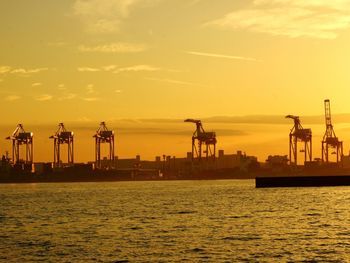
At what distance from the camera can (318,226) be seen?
71312 mm

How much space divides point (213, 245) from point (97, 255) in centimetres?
982

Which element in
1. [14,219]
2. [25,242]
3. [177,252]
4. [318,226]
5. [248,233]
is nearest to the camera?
[177,252]

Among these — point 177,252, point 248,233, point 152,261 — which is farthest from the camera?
point 248,233

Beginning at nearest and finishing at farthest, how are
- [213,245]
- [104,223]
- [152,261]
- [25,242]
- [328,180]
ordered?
1. [152,261]
2. [213,245]
3. [25,242]
4. [104,223]
5. [328,180]

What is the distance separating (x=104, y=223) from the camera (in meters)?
79.3

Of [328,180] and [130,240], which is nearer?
[130,240]

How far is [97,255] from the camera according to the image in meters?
51.0

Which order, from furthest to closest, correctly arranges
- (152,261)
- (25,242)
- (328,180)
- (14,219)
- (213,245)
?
1. (328,180)
2. (14,219)
3. (25,242)
4. (213,245)
5. (152,261)

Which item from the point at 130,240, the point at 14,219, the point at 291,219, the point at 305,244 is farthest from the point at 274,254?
the point at 14,219

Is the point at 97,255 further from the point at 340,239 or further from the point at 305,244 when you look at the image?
the point at 340,239

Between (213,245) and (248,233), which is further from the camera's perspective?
(248,233)

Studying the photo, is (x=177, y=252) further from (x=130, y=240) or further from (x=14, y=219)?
(x=14, y=219)

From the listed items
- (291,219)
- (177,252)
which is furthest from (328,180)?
(177,252)

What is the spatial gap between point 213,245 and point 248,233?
9.65 metres
